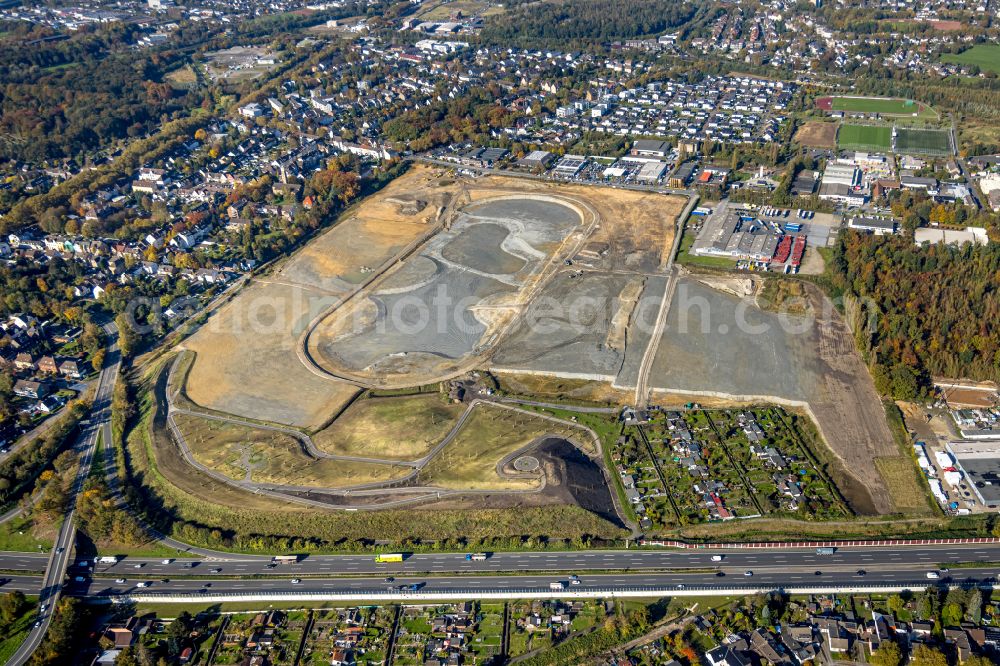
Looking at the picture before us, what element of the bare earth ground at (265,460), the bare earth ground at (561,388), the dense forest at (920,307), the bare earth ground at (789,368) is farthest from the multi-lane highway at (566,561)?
the dense forest at (920,307)

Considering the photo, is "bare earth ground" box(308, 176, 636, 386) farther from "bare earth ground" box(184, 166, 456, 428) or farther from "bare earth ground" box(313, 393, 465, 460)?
"bare earth ground" box(313, 393, 465, 460)

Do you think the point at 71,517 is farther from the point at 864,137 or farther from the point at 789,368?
the point at 864,137

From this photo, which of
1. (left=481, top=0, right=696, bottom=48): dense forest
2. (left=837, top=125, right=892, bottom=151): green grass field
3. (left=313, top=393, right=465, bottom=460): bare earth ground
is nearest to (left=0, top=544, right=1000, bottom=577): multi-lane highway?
(left=313, top=393, right=465, bottom=460): bare earth ground

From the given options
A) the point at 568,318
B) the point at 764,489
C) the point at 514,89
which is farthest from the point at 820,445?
the point at 514,89

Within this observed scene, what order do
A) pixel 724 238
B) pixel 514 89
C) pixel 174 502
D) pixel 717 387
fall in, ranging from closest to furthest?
pixel 174 502 < pixel 717 387 < pixel 724 238 < pixel 514 89

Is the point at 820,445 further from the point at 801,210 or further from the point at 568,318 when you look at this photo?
the point at 801,210

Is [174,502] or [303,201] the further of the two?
[303,201]
